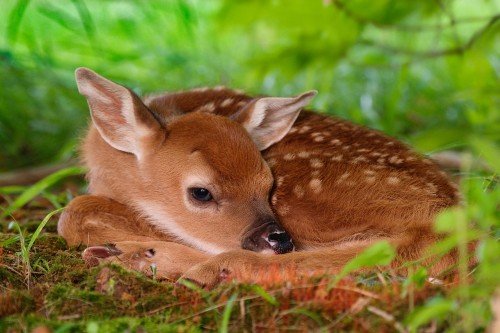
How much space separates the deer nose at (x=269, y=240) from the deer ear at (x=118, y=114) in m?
0.80

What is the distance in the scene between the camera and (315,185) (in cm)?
385

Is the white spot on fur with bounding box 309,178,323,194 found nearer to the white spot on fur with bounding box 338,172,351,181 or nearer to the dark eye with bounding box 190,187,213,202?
the white spot on fur with bounding box 338,172,351,181

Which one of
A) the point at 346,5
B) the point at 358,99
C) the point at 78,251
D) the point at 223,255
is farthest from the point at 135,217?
the point at 358,99

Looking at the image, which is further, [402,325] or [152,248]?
[152,248]

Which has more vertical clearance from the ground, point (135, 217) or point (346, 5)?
point (346, 5)

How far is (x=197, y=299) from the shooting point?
9.56 feet

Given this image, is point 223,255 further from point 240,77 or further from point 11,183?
point 240,77

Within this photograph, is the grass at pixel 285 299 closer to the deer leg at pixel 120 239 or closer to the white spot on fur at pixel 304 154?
the deer leg at pixel 120 239

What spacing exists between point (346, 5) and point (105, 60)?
110 inches

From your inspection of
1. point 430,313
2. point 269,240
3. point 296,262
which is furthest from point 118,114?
point 430,313

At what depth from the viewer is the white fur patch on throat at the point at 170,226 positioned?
3.91 metres

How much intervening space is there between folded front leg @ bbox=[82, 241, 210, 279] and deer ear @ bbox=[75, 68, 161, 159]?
68cm

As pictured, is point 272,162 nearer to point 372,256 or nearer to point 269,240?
point 269,240

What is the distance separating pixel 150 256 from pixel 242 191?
54 centimetres
